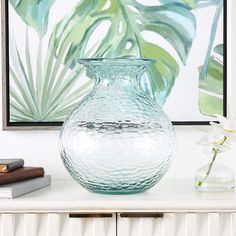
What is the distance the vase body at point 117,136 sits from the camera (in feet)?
4.31

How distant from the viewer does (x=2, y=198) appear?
129cm

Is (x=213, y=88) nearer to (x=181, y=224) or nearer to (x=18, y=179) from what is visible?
(x=181, y=224)

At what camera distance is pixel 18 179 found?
1.37 metres

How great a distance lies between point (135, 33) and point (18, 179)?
512 mm

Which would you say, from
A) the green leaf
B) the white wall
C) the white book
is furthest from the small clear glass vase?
the green leaf

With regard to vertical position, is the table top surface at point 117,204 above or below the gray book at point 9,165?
below

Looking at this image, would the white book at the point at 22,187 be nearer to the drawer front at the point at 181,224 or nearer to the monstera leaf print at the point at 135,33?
the drawer front at the point at 181,224

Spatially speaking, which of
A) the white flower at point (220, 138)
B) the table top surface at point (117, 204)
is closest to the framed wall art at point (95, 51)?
the white flower at point (220, 138)

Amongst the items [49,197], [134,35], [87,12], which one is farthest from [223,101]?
[49,197]

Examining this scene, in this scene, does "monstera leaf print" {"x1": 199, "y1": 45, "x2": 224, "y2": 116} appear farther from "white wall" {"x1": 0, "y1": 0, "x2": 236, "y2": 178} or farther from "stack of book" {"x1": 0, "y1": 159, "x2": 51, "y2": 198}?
"stack of book" {"x1": 0, "y1": 159, "x2": 51, "y2": 198}

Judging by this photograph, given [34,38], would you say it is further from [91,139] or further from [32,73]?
[91,139]

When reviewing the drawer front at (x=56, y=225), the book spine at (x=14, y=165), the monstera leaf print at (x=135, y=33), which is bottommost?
the drawer front at (x=56, y=225)

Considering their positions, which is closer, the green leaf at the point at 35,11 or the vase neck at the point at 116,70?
the vase neck at the point at 116,70

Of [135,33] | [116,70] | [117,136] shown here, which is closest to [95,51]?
[135,33]
